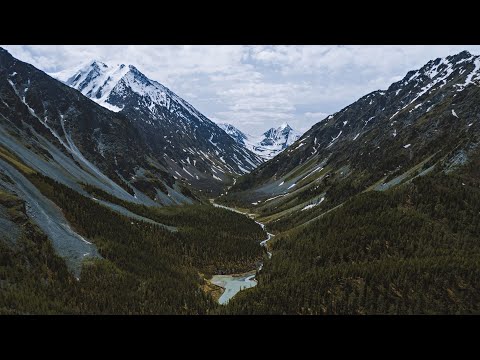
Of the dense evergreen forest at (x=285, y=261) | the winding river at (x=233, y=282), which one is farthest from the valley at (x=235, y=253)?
the winding river at (x=233, y=282)

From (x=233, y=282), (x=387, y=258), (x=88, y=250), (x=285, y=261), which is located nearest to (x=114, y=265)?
(x=88, y=250)

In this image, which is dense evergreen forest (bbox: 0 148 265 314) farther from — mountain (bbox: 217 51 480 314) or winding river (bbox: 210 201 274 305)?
mountain (bbox: 217 51 480 314)

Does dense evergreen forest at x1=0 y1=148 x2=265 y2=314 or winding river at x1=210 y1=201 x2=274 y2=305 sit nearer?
dense evergreen forest at x1=0 y1=148 x2=265 y2=314

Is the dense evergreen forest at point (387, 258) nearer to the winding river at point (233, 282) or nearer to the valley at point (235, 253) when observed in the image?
the valley at point (235, 253)

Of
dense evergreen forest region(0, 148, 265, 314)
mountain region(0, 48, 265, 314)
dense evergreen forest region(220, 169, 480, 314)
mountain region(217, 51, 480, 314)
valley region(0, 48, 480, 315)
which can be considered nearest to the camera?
dense evergreen forest region(0, 148, 265, 314)

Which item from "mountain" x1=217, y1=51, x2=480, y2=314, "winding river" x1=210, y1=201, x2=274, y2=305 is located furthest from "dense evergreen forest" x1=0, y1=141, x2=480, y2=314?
"winding river" x1=210, y1=201, x2=274, y2=305

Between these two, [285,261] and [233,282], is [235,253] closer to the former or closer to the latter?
[233,282]

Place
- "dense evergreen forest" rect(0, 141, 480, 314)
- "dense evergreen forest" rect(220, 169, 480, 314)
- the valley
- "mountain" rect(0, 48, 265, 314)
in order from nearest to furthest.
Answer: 1. "mountain" rect(0, 48, 265, 314)
2. "dense evergreen forest" rect(0, 141, 480, 314)
3. the valley
4. "dense evergreen forest" rect(220, 169, 480, 314)

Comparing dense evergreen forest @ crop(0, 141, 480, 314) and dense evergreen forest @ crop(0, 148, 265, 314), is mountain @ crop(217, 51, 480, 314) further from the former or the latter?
dense evergreen forest @ crop(0, 148, 265, 314)
